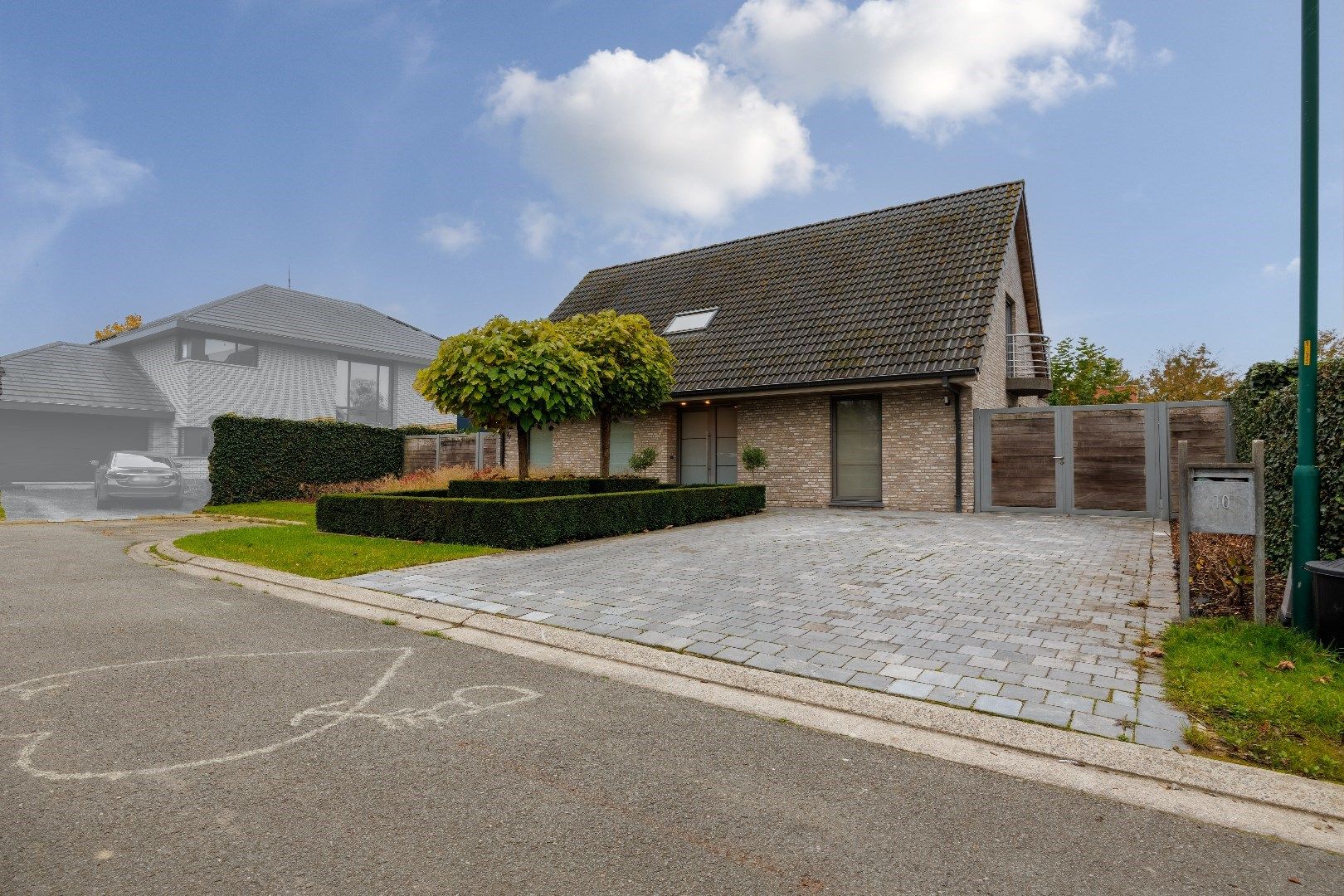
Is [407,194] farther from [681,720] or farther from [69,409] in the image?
[681,720]

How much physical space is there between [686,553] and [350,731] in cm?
601

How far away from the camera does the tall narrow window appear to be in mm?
29000

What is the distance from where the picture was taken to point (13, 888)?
198cm

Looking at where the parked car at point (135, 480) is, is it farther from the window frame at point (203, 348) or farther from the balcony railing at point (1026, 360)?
the balcony railing at point (1026, 360)

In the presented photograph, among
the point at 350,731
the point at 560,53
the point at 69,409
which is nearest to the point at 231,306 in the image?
the point at 69,409

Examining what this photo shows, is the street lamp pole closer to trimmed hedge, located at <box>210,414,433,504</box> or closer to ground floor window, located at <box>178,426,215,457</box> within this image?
trimmed hedge, located at <box>210,414,433,504</box>

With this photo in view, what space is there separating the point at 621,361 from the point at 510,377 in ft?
11.5

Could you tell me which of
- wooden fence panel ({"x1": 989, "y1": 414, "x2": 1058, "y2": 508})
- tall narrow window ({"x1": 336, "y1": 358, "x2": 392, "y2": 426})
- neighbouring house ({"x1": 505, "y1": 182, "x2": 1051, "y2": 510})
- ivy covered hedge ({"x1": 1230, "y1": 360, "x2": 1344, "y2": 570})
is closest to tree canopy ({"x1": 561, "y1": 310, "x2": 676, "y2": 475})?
neighbouring house ({"x1": 505, "y1": 182, "x2": 1051, "y2": 510})

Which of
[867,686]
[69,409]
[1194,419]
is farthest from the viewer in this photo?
[69,409]

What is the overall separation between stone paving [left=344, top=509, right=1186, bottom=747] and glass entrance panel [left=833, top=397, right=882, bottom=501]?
5543mm

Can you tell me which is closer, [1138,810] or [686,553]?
[1138,810]

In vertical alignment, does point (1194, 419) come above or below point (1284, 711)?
above

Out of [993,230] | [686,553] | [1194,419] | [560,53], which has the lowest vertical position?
[686,553]

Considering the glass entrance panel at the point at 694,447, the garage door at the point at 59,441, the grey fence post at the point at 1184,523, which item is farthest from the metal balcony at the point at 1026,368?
the garage door at the point at 59,441
